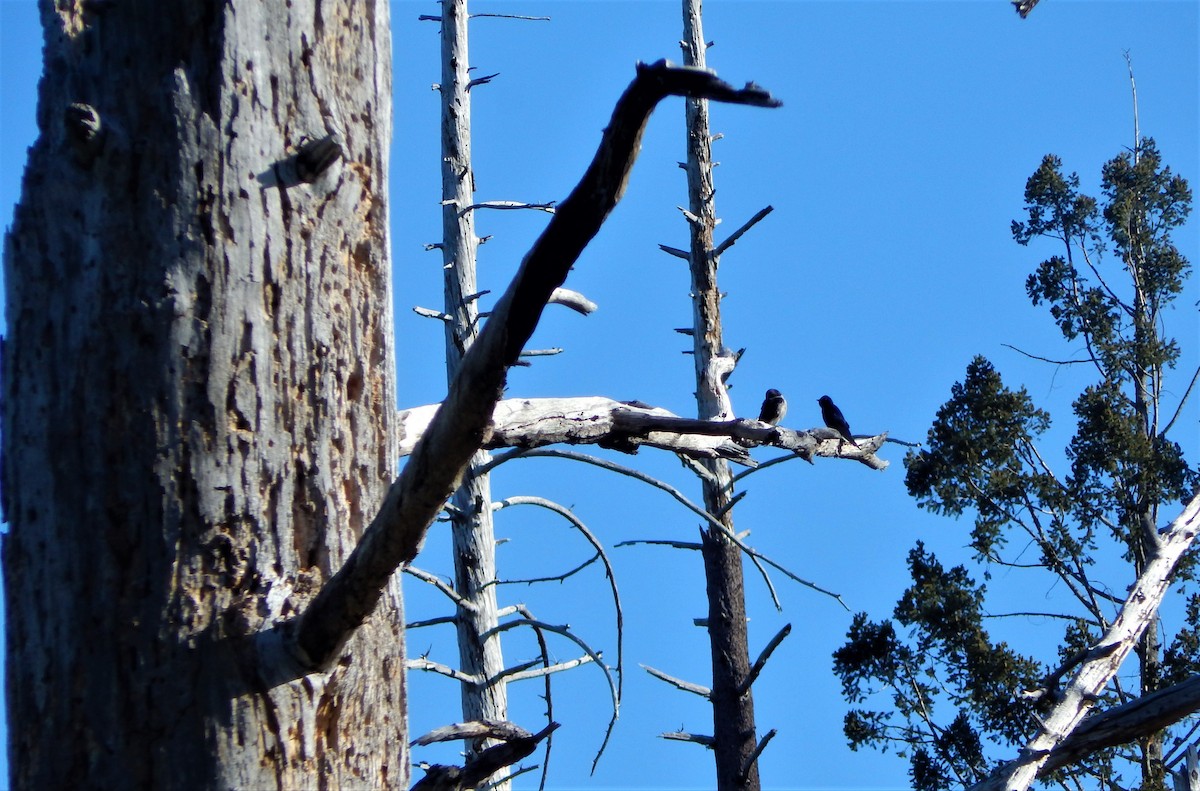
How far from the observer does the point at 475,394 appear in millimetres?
2230

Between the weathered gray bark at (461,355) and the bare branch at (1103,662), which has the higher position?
the weathered gray bark at (461,355)

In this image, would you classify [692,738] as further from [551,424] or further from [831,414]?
[551,424]

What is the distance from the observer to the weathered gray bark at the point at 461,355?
1141 centimetres

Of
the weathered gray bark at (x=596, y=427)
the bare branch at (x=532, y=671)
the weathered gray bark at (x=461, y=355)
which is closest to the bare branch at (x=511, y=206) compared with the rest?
the weathered gray bark at (x=461, y=355)

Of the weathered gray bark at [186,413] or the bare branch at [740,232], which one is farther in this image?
the bare branch at [740,232]

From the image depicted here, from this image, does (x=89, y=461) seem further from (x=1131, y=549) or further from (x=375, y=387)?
(x=1131, y=549)

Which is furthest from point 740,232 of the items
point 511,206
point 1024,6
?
point 1024,6

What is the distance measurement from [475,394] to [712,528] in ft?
33.3

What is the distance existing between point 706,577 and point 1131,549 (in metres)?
5.92

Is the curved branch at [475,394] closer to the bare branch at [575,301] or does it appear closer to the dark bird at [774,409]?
the bare branch at [575,301]

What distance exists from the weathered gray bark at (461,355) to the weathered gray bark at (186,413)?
25.6 ft

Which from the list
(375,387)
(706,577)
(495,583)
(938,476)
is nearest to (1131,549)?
(938,476)

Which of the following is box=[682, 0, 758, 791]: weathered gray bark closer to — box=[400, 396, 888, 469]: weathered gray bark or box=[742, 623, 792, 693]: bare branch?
box=[742, 623, 792, 693]: bare branch

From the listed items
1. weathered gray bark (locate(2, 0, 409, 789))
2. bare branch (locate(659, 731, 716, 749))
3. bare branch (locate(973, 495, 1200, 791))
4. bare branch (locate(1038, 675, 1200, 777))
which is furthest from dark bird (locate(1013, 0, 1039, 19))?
bare branch (locate(659, 731, 716, 749))
